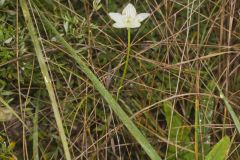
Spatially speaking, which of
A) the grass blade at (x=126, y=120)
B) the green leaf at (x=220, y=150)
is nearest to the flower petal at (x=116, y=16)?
the grass blade at (x=126, y=120)

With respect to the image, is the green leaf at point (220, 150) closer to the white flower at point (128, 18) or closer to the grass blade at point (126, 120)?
the grass blade at point (126, 120)

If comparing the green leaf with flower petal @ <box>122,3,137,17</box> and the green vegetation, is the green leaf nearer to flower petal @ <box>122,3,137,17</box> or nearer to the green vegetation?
the green vegetation

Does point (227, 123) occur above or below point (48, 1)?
below

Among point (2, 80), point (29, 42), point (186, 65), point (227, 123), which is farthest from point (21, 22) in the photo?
point (227, 123)

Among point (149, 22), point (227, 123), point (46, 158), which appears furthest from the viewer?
point (149, 22)

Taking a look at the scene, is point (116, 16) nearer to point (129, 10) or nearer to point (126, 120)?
point (129, 10)

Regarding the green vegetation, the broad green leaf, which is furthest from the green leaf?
the broad green leaf

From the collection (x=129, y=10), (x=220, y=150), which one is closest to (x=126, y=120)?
(x=220, y=150)

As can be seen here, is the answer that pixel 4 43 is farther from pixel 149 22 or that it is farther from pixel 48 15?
pixel 149 22
